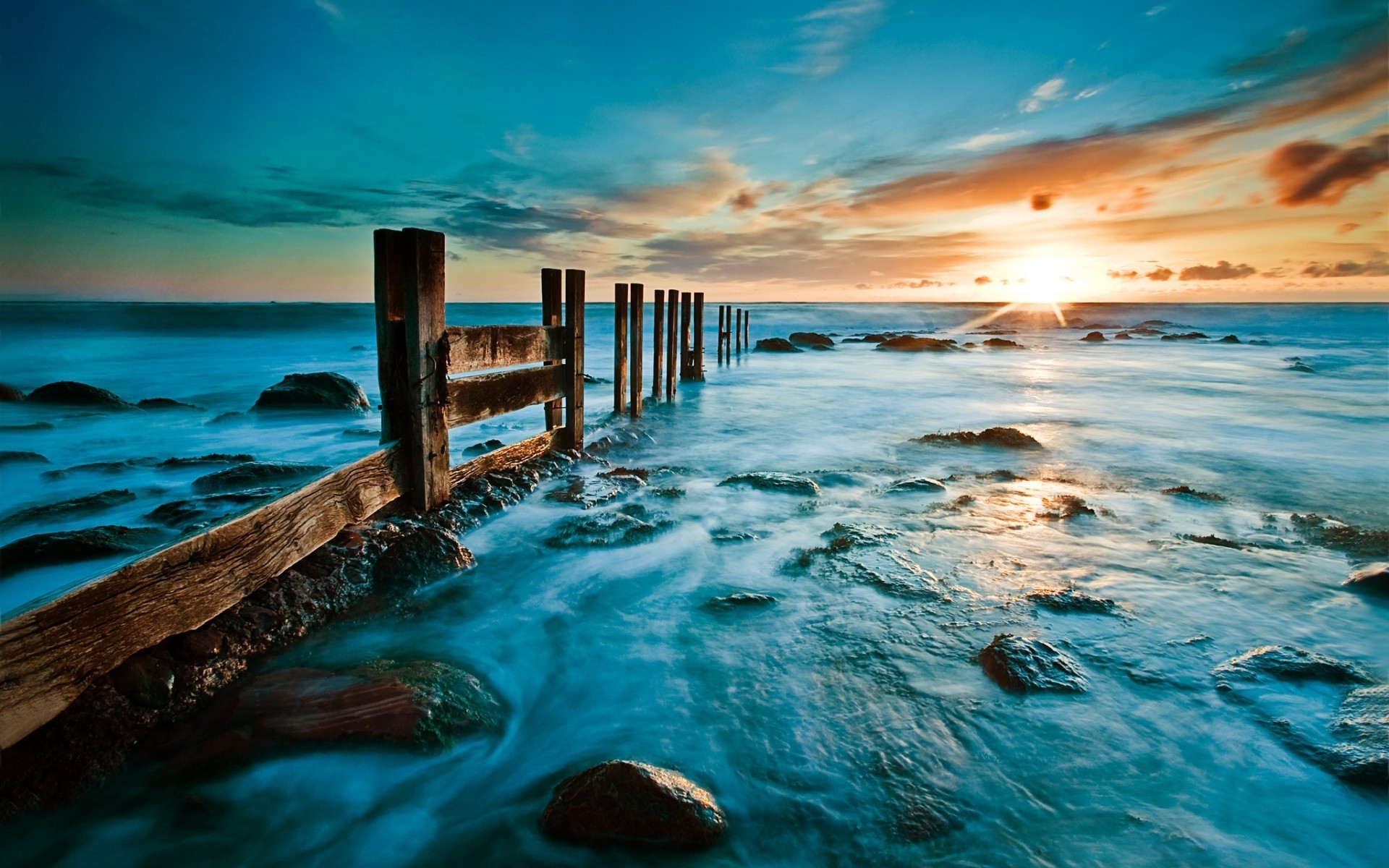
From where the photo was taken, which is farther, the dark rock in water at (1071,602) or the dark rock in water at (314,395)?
the dark rock in water at (314,395)

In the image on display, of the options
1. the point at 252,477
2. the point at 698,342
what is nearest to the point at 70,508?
the point at 252,477

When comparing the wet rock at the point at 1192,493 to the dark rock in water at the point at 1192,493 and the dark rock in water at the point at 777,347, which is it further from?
the dark rock in water at the point at 777,347

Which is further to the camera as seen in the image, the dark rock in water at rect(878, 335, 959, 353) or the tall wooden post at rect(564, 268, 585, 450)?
the dark rock in water at rect(878, 335, 959, 353)

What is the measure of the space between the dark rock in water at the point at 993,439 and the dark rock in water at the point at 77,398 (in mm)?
13080

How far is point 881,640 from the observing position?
11.5 feet

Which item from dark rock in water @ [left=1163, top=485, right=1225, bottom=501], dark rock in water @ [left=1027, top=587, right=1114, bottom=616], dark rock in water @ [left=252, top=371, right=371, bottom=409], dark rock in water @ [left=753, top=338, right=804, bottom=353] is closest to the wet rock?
dark rock in water @ [left=1163, top=485, right=1225, bottom=501]

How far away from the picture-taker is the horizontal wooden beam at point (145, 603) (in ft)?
6.61

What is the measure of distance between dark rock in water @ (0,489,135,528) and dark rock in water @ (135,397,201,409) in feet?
21.5

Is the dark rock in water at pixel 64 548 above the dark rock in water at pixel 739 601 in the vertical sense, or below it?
above

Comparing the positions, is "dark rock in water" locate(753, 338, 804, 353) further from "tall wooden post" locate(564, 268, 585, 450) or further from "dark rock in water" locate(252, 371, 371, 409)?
"tall wooden post" locate(564, 268, 585, 450)

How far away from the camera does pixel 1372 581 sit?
4.15 meters

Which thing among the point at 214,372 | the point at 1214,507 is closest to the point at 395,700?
the point at 1214,507

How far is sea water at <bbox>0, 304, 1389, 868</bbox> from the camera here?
88.2 inches

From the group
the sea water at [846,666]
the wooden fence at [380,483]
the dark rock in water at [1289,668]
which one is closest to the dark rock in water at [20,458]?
the sea water at [846,666]
